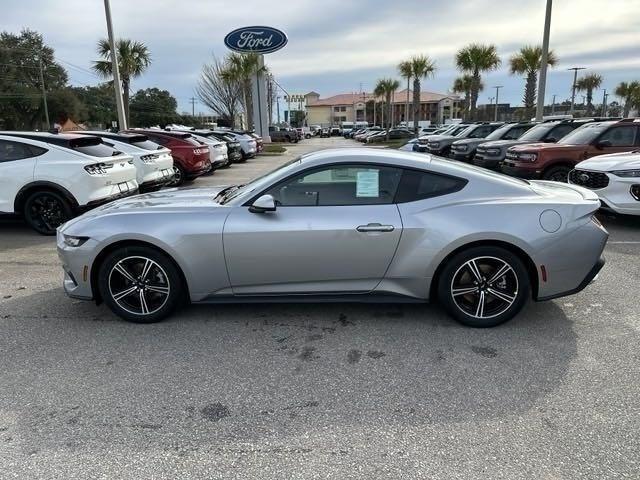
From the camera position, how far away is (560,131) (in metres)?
12.7

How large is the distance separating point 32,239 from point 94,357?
4868 mm

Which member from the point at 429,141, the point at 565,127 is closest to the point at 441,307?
the point at 565,127

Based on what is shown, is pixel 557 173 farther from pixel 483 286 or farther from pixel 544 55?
pixel 544 55

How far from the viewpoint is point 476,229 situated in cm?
387

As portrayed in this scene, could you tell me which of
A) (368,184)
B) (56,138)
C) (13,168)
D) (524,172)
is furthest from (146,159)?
(524,172)

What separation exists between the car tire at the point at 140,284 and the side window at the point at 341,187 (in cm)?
111

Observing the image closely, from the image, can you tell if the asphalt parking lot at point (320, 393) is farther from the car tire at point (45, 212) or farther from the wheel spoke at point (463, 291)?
the car tire at point (45, 212)

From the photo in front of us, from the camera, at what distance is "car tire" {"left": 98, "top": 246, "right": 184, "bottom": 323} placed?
408 cm

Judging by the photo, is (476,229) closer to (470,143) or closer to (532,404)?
(532,404)

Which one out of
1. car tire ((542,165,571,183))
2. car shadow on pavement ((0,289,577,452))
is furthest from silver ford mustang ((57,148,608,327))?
car tire ((542,165,571,183))

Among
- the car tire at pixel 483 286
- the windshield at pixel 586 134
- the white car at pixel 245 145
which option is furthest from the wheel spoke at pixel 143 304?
the white car at pixel 245 145

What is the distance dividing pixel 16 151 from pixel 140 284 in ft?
16.8

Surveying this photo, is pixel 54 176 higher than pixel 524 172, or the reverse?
pixel 54 176

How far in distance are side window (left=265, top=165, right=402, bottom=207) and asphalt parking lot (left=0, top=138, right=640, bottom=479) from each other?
105cm
